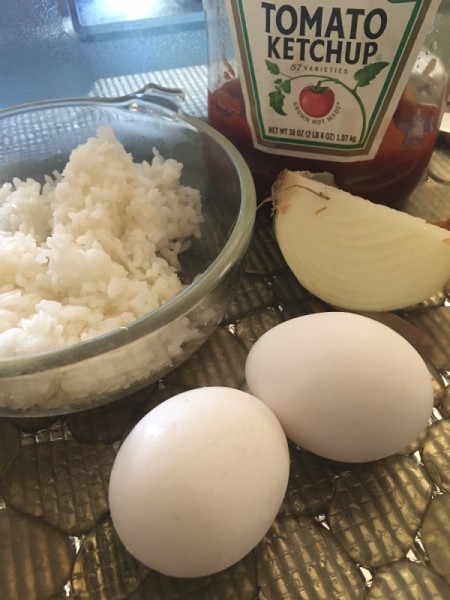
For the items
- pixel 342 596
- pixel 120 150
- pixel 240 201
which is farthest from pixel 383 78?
pixel 342 596

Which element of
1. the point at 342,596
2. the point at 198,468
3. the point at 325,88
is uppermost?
the point at 325,88

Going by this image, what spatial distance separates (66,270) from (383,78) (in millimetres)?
438

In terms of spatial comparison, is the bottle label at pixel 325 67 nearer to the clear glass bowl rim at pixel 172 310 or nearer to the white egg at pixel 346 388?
the clear glass bowl rim at pixel 172 310

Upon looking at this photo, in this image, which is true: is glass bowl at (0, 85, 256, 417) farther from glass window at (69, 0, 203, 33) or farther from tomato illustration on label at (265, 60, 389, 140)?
glass window at (69, 0, 203, 33)

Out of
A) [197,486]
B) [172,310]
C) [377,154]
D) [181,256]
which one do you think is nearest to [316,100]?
[377,154]

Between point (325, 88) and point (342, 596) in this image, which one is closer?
point (342, 596)

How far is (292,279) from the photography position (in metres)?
0.76

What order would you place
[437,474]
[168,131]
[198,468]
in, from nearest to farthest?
1. [198,468]
2. [437,474]
3. [168,131]

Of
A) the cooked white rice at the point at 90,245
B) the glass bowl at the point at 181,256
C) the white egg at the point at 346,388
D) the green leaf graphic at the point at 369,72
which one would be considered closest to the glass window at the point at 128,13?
the glass bowl at the point at 181,256

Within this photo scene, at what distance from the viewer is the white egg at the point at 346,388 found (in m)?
0.50

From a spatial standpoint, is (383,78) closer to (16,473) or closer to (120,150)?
(120,150)

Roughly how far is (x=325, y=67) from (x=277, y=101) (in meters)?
0.08

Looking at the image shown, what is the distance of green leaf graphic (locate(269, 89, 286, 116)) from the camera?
0.73 meters

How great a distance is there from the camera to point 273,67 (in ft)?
2.32
